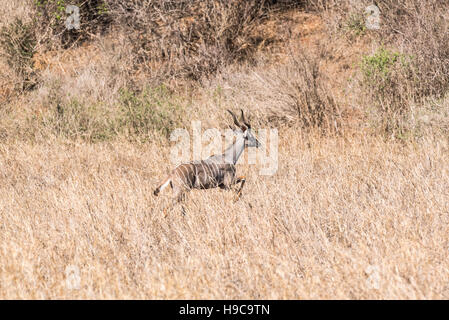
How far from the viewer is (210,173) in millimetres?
6367

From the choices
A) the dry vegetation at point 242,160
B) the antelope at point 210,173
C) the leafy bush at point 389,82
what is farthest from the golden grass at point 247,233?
the leafy bush at point 389,82

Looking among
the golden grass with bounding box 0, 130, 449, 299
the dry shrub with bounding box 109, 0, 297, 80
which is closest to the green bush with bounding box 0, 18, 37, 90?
the dry shrub with bounding box 109, 0, 297, 80

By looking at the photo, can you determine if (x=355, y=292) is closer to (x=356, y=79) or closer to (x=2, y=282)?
(x=2, y=282)

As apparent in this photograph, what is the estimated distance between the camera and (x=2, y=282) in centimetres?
438

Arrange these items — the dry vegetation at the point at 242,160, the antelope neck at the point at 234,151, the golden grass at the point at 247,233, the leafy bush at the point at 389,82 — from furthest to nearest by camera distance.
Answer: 1. the leafy bush at the point at 389,82
2. the antelope neck at the point at 234,151
3. the dry vegetation at the point at 242,160
4. the golden grass at the point at 247,233

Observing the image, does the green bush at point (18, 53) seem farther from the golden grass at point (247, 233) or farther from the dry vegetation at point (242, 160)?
the golden grass at point (247, 233)

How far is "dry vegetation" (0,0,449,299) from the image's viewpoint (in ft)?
14.8

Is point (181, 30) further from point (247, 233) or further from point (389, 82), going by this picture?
point (247, 233)

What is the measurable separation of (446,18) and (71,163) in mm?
7608

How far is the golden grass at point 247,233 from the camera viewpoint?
167 inches

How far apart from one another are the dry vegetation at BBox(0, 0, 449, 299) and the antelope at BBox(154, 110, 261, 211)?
0.66 ft

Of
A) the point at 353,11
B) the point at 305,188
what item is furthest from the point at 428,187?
the point at 353,11

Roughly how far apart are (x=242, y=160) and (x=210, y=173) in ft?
6.94

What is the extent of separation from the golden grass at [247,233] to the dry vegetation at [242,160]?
25 mm
